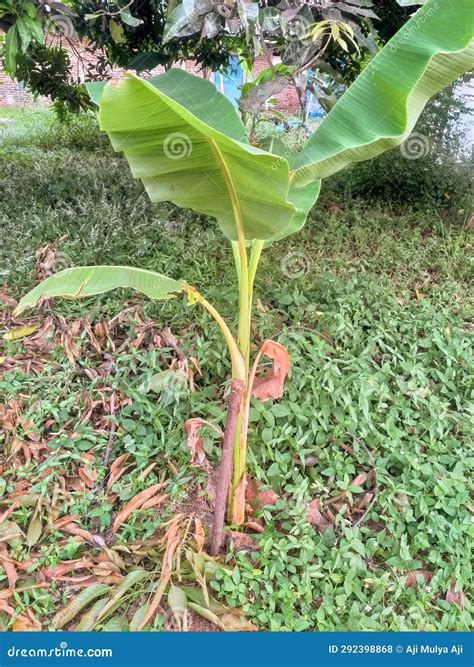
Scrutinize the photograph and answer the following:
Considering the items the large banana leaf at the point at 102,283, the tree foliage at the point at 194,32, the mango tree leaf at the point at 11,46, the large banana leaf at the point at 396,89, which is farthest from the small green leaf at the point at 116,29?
the large banana leaf at the point at 396,89

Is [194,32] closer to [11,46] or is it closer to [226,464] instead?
[11,46]

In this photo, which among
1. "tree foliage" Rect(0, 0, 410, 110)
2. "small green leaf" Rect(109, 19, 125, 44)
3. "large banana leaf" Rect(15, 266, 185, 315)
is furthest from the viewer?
"small green leaf" Rect(109, 19, 125, 44)

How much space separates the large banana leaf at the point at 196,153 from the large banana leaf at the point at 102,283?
0.90 ft

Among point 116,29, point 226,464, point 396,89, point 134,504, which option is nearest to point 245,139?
point 396,89

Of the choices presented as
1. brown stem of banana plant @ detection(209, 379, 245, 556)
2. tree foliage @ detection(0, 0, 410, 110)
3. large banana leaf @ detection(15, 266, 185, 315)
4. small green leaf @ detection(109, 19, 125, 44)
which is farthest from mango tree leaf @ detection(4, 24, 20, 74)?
brown stem of banana plant @ detection(209, 379, 245, 556)

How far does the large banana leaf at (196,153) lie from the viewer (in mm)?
1106

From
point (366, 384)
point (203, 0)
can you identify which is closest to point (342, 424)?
point (366, 384)

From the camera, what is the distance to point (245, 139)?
1.54 metres

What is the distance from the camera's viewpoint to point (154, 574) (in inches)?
65.6

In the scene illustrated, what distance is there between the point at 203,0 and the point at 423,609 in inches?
90.6

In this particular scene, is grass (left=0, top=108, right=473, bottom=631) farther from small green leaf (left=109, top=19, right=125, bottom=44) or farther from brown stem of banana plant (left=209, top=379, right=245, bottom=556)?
small green leaf (left=109, top=19, right=125, bottom=44)

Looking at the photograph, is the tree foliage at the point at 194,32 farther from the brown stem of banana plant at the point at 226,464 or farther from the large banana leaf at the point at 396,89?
the brown stem of banana plant at the point at 226,464

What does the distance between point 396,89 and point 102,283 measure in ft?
3.48

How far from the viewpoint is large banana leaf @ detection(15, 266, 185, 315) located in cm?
155
